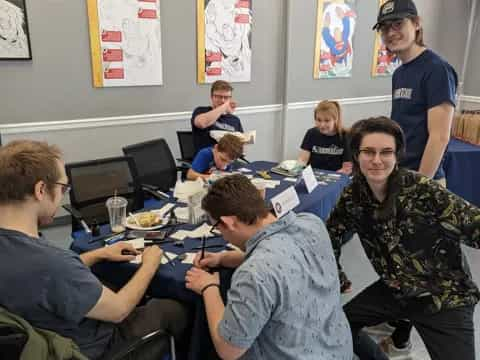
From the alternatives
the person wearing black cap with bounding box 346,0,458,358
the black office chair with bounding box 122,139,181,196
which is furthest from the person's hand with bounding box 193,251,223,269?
the black office chair with bounding box 122,139,181,196

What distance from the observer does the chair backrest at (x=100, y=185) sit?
2.43 meters

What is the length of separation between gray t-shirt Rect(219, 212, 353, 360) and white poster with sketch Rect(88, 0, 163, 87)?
266 centimetres

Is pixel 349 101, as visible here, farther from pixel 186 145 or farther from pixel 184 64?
pixel 186 145

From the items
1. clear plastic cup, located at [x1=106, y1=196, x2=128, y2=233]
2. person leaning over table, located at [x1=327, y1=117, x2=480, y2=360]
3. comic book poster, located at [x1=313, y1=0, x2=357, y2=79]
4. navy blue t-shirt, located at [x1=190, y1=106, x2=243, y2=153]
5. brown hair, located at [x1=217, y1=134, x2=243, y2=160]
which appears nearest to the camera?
person leaning over table, located at [x1=327, y1=117, x2=480, y2=360]

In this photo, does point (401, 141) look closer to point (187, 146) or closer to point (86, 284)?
point (86, 284)

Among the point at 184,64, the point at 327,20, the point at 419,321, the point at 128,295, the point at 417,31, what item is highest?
the point at 327,20

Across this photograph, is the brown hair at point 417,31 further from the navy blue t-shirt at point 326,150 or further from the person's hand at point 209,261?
the person's hand at point 209,261

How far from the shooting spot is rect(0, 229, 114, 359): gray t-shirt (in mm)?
1073

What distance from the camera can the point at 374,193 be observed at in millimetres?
1604

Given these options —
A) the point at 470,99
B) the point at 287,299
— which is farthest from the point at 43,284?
the point at 470,99

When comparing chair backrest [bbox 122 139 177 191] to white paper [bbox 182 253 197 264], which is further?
chair backrest [bbox 122 139 177 191]

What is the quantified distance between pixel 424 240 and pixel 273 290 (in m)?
0.76

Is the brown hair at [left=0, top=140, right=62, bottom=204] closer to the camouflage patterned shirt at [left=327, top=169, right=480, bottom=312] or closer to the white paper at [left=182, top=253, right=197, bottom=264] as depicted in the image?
the white paper at [left=182, top=253, right=197, bottom=264]

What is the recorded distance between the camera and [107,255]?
1573 millimetres
